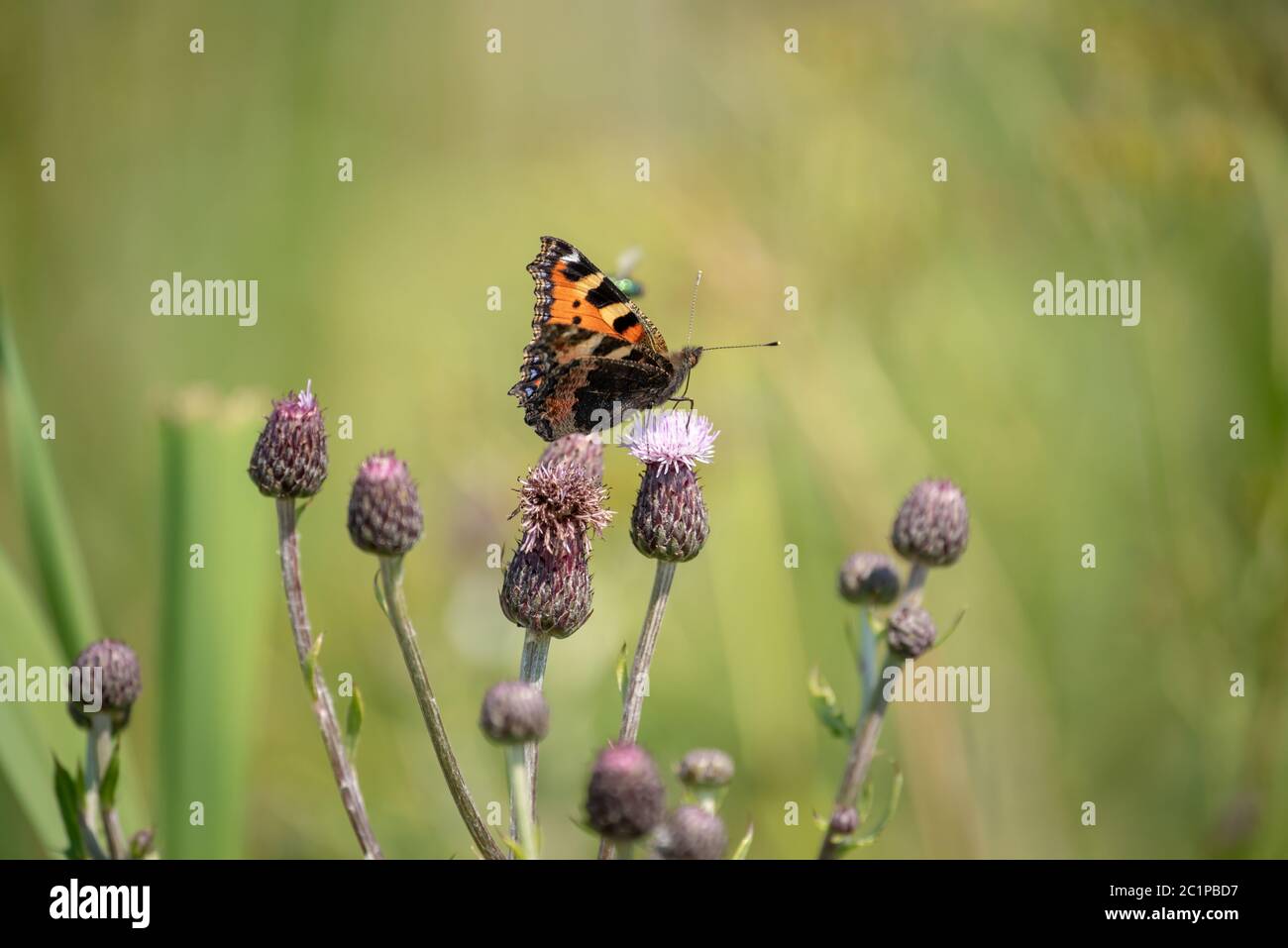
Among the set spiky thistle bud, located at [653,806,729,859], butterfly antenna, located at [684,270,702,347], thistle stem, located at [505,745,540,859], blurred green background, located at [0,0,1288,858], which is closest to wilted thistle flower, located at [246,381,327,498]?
thistle stem, located at [505,745,540,859]

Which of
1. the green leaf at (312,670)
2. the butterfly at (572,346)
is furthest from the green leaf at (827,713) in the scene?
the butterfly at (572,346)

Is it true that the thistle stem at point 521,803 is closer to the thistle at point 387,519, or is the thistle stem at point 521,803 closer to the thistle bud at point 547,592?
the thistle at point 387,519

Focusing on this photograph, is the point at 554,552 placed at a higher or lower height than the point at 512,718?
higher

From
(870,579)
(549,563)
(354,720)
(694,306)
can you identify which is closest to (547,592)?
(549,563)

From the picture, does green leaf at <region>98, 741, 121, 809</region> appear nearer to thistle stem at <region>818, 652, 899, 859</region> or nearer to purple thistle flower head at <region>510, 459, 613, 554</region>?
purple thistle flower head at <region>510, 459, 613, 554</region>

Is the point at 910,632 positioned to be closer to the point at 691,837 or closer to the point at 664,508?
Result: the point at 664,508
